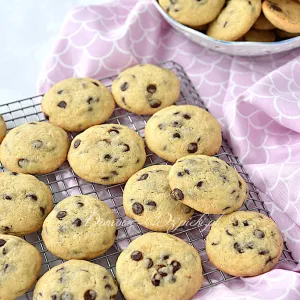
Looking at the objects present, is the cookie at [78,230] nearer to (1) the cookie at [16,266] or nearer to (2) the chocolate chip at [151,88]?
(1) the cookie at [16,266]

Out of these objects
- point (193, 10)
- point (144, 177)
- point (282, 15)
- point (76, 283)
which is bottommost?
point (76, 283)

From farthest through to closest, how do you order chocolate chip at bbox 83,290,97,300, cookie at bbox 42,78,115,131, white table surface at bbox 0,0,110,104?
1. white table surface at bbox 0,0,110,104
2. cookie at bbox 42,78,115,131
3. chocolate chip at bbox 83,290,97,300

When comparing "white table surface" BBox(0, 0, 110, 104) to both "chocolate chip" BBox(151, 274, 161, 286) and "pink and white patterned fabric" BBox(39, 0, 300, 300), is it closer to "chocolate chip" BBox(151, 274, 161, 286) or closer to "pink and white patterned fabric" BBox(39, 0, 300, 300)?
"pink and white patterned fabric" BBox(39, 0, 300, 300)

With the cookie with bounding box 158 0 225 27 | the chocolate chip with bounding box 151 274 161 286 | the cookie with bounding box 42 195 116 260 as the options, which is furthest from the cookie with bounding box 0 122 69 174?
the cookie with bounding box 158 0 225 27

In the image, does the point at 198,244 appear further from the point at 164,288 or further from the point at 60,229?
the point at 60,229

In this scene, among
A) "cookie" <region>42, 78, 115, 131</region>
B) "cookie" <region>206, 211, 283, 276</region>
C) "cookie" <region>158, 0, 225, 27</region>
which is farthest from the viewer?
"cookie" <region>158, 0, 225, 27</region>

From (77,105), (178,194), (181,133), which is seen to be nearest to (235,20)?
(181,133)

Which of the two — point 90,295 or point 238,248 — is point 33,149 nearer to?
point 90,295
